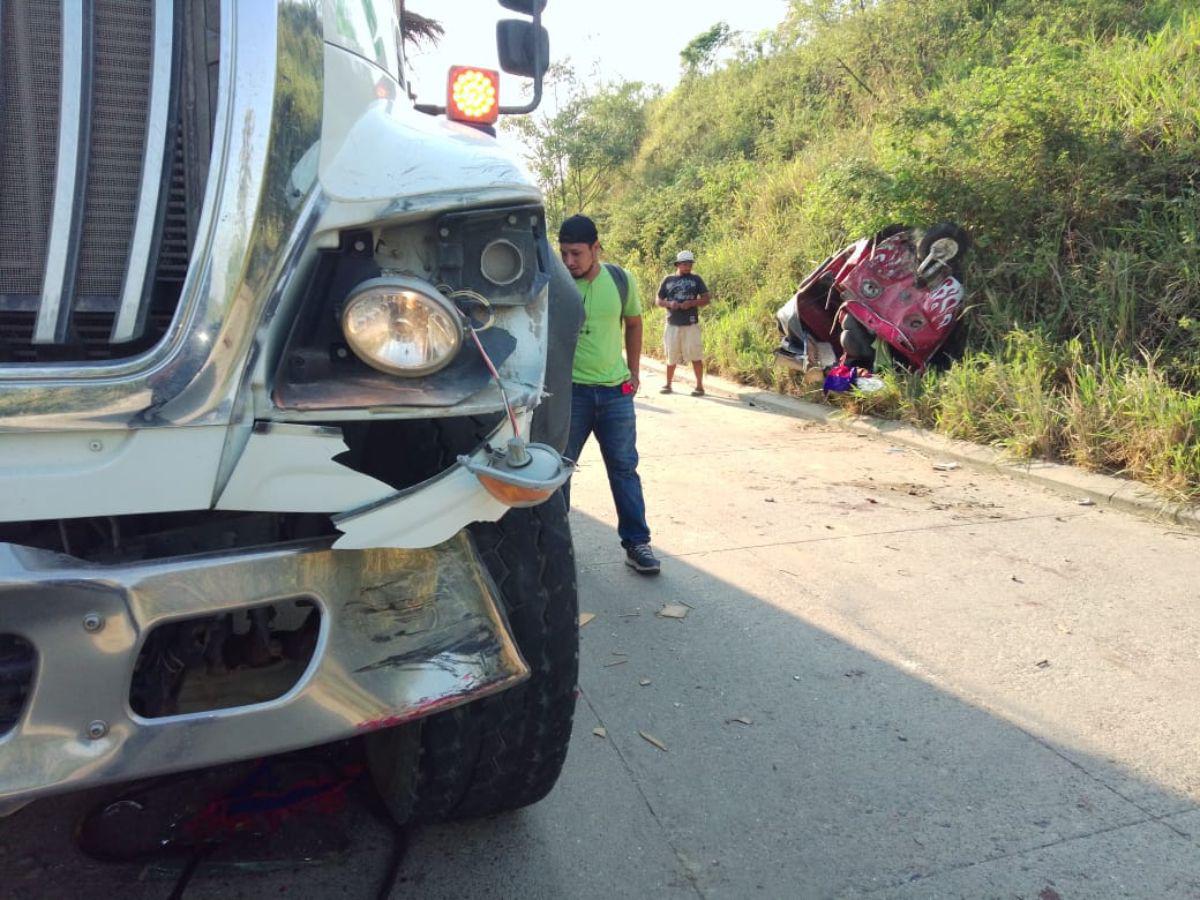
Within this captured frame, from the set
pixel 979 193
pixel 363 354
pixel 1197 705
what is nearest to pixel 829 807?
pixel 1197 705

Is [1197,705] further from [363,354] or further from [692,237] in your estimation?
[692,237]

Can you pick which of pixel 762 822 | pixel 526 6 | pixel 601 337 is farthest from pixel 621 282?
pixel 762 822

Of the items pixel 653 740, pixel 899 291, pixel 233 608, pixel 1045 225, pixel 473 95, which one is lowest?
pixel 653 740

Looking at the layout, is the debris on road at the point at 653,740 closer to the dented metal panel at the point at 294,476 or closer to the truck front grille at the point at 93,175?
the dented metal panel at the point at 294,476

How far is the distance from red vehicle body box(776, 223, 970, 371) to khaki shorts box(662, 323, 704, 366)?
1.86 meters

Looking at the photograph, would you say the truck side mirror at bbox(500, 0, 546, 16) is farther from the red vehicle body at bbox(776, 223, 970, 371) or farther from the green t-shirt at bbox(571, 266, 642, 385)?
the red vehicle body at bbox(776, 223, 970, 371)

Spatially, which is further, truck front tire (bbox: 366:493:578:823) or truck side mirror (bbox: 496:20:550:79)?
truck side mirror (bbox: 496:20:550:79)

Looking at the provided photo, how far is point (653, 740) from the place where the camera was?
3.03m

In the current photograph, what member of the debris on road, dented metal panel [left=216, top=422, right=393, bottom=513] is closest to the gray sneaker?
the debris on road

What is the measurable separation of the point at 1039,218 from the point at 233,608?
8.11 meters

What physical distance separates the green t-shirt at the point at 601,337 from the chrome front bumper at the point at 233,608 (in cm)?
276

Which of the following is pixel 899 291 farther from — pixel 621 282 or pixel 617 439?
pixel 617 439

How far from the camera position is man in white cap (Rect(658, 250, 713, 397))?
10789 mm

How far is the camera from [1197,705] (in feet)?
10.5
